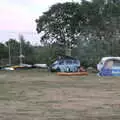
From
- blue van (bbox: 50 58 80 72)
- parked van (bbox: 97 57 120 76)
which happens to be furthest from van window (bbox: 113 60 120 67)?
blue van (bbox: 50 58 80 72)

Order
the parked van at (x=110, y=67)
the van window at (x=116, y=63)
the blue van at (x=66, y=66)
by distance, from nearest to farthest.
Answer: the parked van at (x=110, y=67) → the van window at (x=116, y=63) → the blue van at (x=66, y=66)

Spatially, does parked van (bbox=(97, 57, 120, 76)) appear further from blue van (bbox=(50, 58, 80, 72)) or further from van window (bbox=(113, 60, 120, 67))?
blue van (bbox=(50, 58, 80, 72))

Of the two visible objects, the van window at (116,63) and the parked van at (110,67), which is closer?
the parked van at (110,67)

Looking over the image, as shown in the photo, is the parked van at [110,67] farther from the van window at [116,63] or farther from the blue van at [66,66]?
the blue van at [66,66]

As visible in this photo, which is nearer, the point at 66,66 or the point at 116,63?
the point at 116,63

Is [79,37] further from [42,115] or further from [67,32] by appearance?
[42,115]

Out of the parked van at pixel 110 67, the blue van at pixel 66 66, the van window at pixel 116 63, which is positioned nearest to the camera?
the parked van at pixel 110 67

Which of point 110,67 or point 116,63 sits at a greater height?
point 116,63

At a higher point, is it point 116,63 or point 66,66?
point 116,63

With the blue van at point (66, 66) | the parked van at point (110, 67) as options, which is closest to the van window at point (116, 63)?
the parked van at point (110, 67)

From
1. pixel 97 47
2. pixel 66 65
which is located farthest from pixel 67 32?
pixel 66 65

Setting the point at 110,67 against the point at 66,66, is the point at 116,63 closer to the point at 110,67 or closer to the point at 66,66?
the point at 110,67

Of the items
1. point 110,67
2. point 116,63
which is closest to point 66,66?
point 110,67

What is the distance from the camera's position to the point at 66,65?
4375 cm
